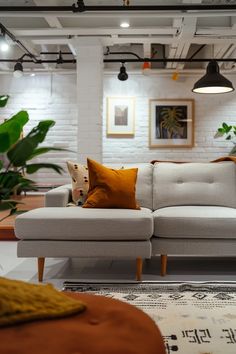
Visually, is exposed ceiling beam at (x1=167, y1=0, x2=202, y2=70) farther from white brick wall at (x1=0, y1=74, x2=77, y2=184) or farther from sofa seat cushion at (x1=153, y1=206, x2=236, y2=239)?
sofa seat cushion at (x1=153, y1=206, x2=236, y2=239)

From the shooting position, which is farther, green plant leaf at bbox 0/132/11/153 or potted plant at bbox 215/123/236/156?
potted plant at bbox 215/123/236/156

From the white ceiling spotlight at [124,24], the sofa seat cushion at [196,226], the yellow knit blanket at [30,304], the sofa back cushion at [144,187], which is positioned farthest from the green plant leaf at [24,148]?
the white ceiling spotlight at [124,24]

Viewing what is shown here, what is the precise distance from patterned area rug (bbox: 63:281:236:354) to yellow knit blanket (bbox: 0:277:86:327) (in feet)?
2.45

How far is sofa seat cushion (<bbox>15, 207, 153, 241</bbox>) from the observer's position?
111 inches

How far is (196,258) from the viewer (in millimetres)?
3605

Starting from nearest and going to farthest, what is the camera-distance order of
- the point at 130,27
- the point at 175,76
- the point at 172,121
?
A: the point at 130,27
the point at 175,76
the point at 172,121

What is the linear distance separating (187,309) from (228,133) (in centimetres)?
530

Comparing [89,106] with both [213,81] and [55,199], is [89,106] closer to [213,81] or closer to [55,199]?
[213,81]

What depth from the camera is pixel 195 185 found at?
11.9 feet

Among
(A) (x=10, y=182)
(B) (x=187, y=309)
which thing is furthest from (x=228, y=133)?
(A) (x=10, y=182)

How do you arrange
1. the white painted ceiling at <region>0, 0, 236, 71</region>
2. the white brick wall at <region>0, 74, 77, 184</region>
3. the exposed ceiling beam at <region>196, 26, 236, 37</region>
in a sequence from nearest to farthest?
1. the white painted ceiling at <region>0, 0, 236, 71</region>
2. the exposed ceiling beam at <region>196, 26, 236, 37</region>
3. the white brick wall at <region>0, 74, 77, 184</region>

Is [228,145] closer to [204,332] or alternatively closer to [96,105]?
[96,105]

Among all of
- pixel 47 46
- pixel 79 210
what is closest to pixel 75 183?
pixel 79 210

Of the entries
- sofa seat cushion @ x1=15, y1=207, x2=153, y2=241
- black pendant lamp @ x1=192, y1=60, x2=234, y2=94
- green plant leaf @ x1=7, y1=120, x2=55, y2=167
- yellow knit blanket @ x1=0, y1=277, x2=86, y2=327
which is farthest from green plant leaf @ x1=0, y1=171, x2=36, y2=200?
black pendant lamp @ x1=192, y1=60, x2=234, y2=94
